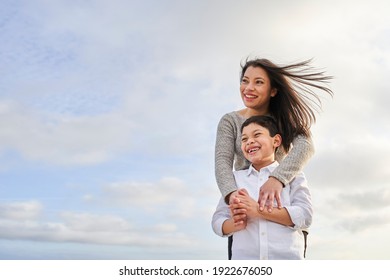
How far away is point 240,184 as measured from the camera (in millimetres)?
4430

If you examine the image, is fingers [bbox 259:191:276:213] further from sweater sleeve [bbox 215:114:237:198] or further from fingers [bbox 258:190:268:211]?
sweater sleeve [bbox 215:114:237:198]

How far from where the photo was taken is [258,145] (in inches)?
173

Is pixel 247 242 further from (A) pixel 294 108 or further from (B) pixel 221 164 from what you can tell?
(A) pixel 294 108

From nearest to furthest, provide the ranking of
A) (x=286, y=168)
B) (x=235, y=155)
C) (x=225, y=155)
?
(x=286, y=168)
(x=225, y=155)
(x=235, y=155)

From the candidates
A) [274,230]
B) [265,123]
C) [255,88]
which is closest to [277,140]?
[265,123]

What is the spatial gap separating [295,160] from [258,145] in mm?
332

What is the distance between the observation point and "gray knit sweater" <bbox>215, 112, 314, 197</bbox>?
436cm

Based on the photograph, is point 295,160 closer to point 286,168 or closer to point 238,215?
point 286,168

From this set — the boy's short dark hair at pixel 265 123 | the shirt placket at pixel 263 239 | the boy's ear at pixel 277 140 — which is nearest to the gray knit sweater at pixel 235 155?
the boy's ear at pixel 277 140
